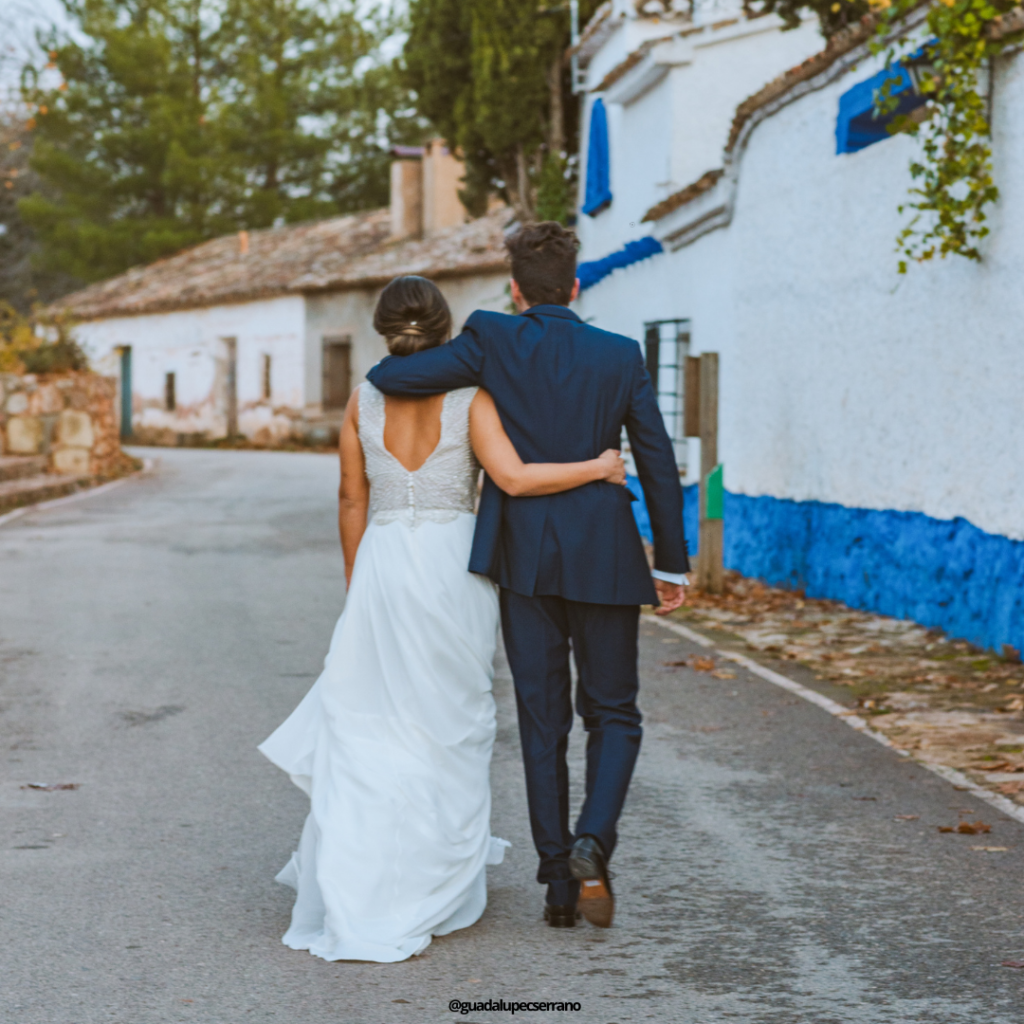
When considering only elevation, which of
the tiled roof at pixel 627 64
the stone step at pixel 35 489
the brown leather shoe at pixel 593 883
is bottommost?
the brown leather shoe at pixel 593 883

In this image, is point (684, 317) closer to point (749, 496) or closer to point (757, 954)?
point (749, 496)

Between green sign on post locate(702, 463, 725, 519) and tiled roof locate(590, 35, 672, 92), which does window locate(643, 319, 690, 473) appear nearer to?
tiled roof locate(590, 35, 672, 92)

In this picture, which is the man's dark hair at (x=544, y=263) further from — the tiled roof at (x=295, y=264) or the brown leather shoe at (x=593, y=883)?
the tiled roof at (x=295, y=264)

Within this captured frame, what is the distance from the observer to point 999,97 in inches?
325

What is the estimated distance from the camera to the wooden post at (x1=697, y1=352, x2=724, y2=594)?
11172 millimetres

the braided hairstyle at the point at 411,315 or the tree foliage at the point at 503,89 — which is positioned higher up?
the tree foliage at the point at 503,89

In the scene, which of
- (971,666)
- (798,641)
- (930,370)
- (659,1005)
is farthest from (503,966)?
(930,370)

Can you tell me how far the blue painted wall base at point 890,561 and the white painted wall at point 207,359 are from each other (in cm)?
2474

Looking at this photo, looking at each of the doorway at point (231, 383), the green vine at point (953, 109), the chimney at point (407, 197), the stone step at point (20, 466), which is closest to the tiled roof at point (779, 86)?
the green vine at point (953, 109)

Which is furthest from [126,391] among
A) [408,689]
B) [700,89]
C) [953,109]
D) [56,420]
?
[408,689]

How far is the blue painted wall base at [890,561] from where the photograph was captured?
8367 millimetres

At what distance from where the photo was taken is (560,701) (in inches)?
164

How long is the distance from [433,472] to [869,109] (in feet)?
21.3

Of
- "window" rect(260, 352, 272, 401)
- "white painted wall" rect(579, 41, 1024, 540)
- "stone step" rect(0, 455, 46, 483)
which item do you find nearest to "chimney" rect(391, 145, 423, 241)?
"window" rect(260, 352, 272, 401)
